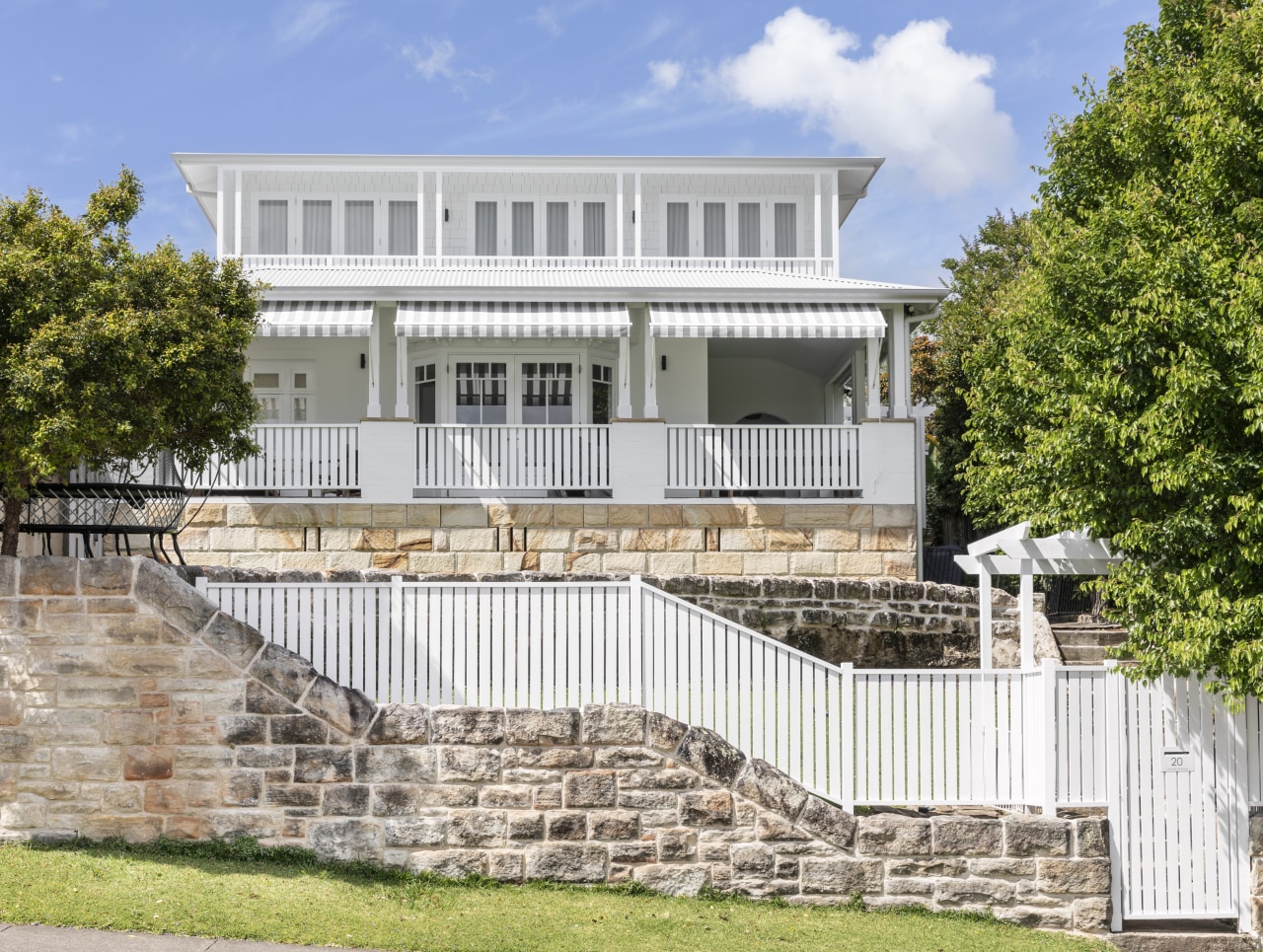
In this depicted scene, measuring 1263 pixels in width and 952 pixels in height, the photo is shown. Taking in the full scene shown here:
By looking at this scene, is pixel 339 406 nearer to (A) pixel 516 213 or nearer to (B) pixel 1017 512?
(A) pixel 516 213

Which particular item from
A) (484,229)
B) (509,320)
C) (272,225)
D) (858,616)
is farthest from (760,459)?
(272,225)

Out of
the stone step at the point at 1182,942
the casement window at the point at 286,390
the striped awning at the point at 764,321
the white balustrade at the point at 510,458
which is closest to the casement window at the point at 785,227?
the striped awning at the point at 764,321

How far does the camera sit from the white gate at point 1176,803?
30.0 feet

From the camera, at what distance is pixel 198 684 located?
8.70 m

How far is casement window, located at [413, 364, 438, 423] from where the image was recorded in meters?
18.2

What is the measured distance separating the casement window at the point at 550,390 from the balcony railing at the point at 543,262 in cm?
214

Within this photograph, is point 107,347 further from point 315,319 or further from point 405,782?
point 315,319

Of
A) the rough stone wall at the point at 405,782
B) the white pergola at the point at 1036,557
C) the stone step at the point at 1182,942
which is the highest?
the white pergola at the point at 1036,557

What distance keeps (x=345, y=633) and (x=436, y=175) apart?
11.8 m

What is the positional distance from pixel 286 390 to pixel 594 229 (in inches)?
234

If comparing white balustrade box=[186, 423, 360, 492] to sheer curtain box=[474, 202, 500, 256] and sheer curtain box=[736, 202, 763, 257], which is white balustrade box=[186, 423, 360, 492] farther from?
sheer curtain box=[736, 202, 763, 257]

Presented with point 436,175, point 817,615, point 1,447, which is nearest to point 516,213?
point 436,175

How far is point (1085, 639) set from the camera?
14.1 m

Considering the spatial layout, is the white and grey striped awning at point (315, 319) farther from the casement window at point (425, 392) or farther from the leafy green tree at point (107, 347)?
the leafy green tree at point (107, 347)
